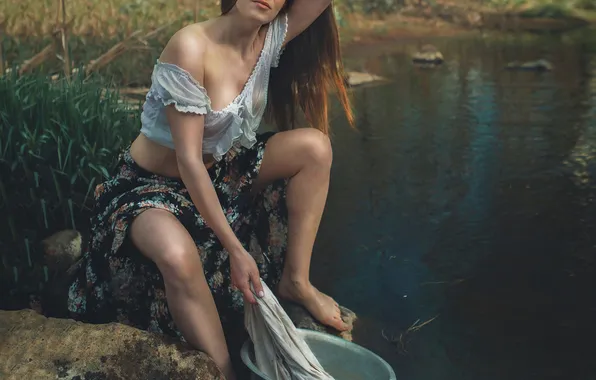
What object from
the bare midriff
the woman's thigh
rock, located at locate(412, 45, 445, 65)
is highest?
the bare midriff

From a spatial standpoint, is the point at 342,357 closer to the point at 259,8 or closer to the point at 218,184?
the point at 218,184

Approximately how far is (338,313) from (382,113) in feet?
7.63

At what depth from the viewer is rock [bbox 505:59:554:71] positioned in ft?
16.5

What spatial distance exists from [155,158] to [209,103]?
207 millimetres

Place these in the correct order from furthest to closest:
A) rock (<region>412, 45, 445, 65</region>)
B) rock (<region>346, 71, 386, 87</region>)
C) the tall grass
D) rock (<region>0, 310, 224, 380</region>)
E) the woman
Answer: rock (<region>412, 45, 445, 65</region>) → rock (<region>346, 71, 386, 87</region>) → the tall grass → the woman → rock (<region>0, 310, 224, 380</region>)

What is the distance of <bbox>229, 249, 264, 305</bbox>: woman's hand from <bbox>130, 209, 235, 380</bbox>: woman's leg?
8cm

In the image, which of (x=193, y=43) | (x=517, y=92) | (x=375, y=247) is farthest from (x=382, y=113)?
(x=193, y=43)

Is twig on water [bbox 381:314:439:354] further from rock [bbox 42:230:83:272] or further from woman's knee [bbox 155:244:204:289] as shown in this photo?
rock [bbox 42:230:83:272]

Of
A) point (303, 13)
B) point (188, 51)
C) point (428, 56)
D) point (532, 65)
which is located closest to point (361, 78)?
point (428, 56)

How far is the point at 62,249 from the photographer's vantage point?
96.7 inches

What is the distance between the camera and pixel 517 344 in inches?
88.8

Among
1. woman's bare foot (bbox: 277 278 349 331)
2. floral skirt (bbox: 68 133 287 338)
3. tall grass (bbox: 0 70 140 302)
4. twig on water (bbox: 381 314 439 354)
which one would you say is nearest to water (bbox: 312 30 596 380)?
twig on water (bbox: 381 314 439 354)

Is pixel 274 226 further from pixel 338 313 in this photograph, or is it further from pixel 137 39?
pixel 137 39

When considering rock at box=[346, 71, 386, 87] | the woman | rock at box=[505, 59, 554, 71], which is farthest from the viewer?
rock at box=[505, 59, 554, 71]
